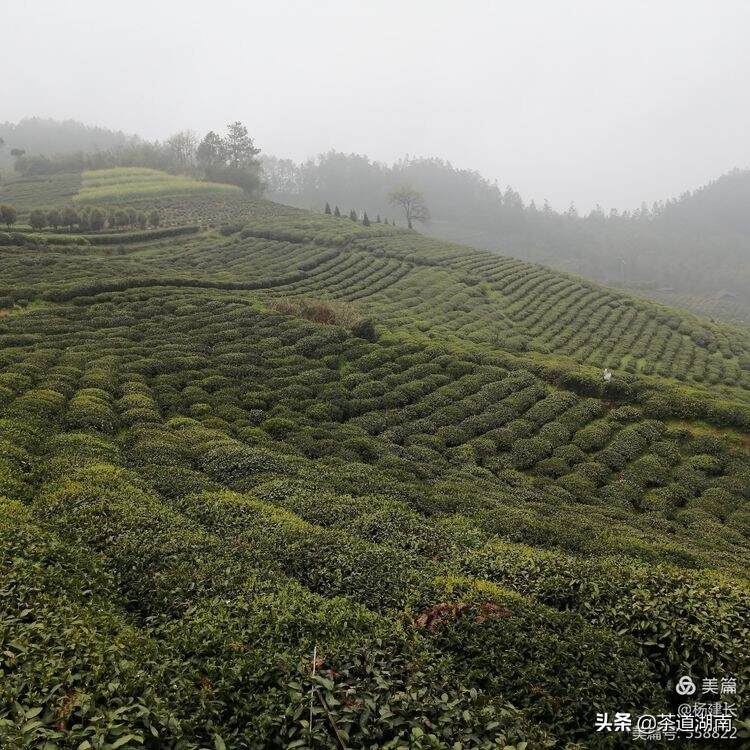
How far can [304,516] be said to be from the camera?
1582cm

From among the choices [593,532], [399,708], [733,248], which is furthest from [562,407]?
[733,248]

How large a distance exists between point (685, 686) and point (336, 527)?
358 inches

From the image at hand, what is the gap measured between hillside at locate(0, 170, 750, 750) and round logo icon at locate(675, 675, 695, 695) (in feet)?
0.79

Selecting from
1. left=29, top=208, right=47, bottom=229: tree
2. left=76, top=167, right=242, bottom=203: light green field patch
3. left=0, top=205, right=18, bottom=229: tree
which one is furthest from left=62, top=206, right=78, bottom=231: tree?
left=76, top=167, right=242, bottom=203: light green field patch

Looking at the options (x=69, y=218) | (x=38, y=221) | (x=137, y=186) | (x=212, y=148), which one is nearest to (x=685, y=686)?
(x=38, y=221)

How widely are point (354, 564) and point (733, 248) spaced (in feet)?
764

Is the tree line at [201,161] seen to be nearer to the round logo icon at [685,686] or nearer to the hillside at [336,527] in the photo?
the hillside at [336,527]

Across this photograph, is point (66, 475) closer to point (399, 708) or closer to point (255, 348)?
point (399, 708)

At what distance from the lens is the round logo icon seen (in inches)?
353

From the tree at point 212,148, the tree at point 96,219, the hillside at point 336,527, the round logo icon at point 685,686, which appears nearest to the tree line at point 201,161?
the tree at point 212,148

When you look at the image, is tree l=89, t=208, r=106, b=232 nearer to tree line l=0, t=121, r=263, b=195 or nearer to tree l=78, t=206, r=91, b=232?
tree l=78, t=206, r=91, b=232

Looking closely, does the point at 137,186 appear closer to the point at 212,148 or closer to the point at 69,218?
the point at 212,148

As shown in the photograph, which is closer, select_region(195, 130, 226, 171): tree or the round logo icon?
the round logo icon

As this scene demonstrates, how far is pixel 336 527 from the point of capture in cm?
1520
